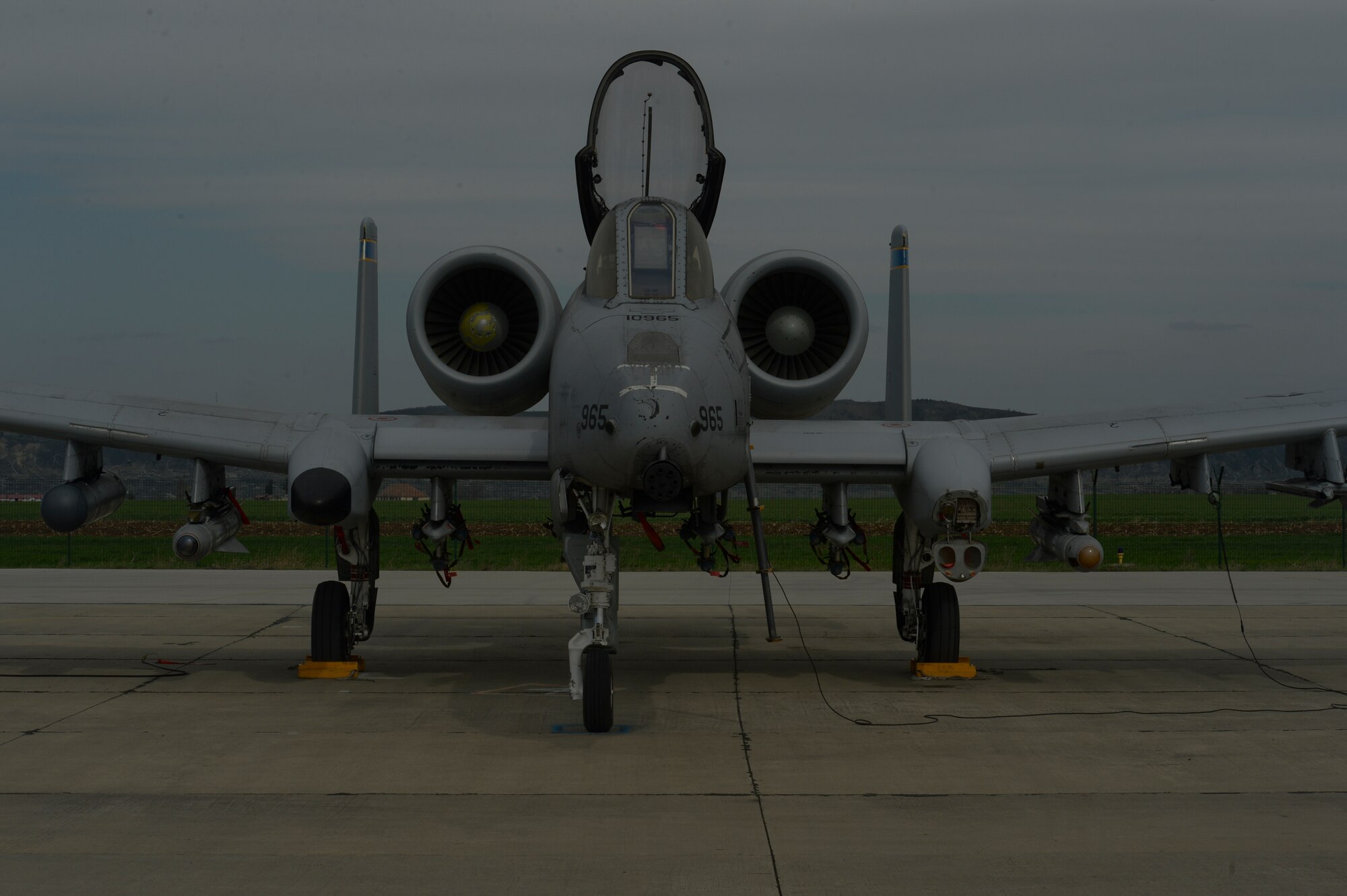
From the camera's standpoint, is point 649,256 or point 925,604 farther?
point 925,604

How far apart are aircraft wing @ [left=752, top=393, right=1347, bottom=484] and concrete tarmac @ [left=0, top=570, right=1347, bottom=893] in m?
1.86

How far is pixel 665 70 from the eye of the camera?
10.1 meters

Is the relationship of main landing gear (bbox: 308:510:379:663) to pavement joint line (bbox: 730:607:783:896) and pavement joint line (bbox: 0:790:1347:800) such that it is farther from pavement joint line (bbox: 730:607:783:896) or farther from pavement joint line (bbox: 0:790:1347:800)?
pavement joint line (bbox: 0:790:1347:800)

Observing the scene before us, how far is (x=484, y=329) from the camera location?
421 inches

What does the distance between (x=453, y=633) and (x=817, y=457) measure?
6.04 meters

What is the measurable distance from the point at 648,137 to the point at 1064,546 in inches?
195

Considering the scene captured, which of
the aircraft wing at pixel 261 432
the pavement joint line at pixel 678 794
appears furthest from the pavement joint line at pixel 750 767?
the aircraft wing at pixel 261 432

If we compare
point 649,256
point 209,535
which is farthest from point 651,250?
point 209,535

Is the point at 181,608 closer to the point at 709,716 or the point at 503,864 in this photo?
the point at 709,716

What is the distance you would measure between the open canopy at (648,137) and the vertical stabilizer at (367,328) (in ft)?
9.67

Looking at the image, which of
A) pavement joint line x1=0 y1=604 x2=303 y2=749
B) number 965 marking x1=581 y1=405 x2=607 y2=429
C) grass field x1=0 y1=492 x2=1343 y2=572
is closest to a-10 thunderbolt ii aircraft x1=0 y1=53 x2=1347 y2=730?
number 965 marking x1=581 y1=405 x2=607 y2=429

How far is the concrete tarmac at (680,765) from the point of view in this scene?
5363mm

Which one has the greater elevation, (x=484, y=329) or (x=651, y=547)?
(x=484, y=329)

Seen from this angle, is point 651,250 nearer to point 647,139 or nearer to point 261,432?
point 647,139
